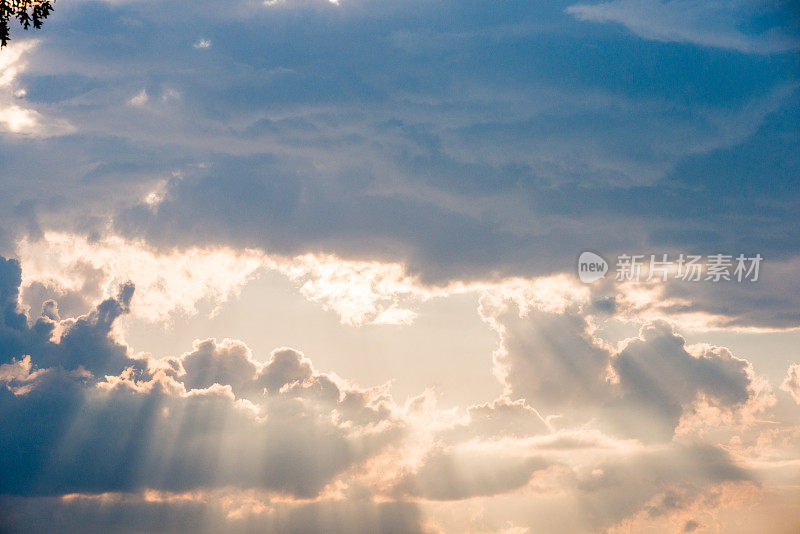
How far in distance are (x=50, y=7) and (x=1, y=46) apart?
4356mm

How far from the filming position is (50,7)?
5728cm

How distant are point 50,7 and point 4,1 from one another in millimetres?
2893

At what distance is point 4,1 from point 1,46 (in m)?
3.05

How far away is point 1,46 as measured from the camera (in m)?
55.9

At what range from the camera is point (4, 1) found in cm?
5584
